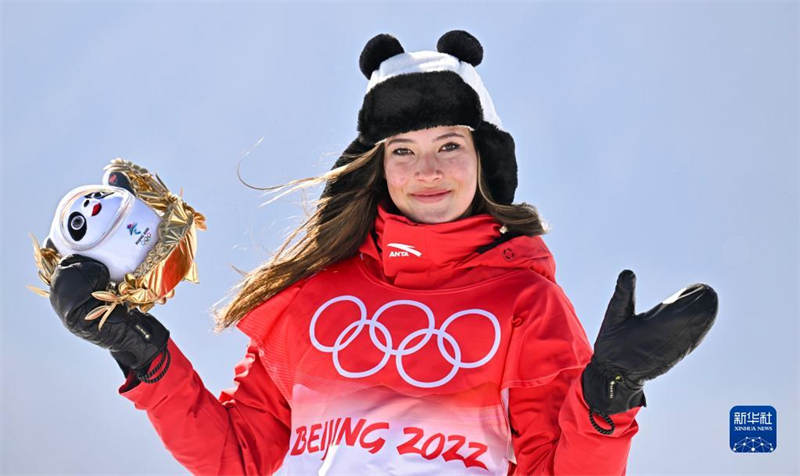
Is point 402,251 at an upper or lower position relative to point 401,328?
upper

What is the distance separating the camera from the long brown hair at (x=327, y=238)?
161 inches

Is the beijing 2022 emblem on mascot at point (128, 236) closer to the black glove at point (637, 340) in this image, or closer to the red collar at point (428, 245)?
the red collar at point (428, 245)

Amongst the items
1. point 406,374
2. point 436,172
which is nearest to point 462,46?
point 436,172

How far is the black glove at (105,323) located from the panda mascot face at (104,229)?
0.05 meters

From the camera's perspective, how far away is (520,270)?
385cm

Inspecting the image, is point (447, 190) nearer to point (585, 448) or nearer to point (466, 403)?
point (466, 403)

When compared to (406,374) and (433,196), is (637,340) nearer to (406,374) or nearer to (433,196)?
(406,374)

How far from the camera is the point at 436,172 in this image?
12.5 ft

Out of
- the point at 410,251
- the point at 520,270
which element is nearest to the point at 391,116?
the point at 410,251

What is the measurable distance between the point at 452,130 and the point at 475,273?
1.69 feet

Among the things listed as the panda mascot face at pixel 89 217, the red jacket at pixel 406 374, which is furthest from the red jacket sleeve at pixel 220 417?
the panda mascot face at pixel 89 217

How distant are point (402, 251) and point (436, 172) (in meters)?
0.30

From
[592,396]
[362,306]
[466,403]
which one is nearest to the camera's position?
[592,396]

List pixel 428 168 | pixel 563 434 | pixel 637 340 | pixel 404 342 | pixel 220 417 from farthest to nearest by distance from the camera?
1. pixel 220 417
2. pixel 428 168
3. pixel 404 342
4. pixel 563 434
5. pixel 637 340
